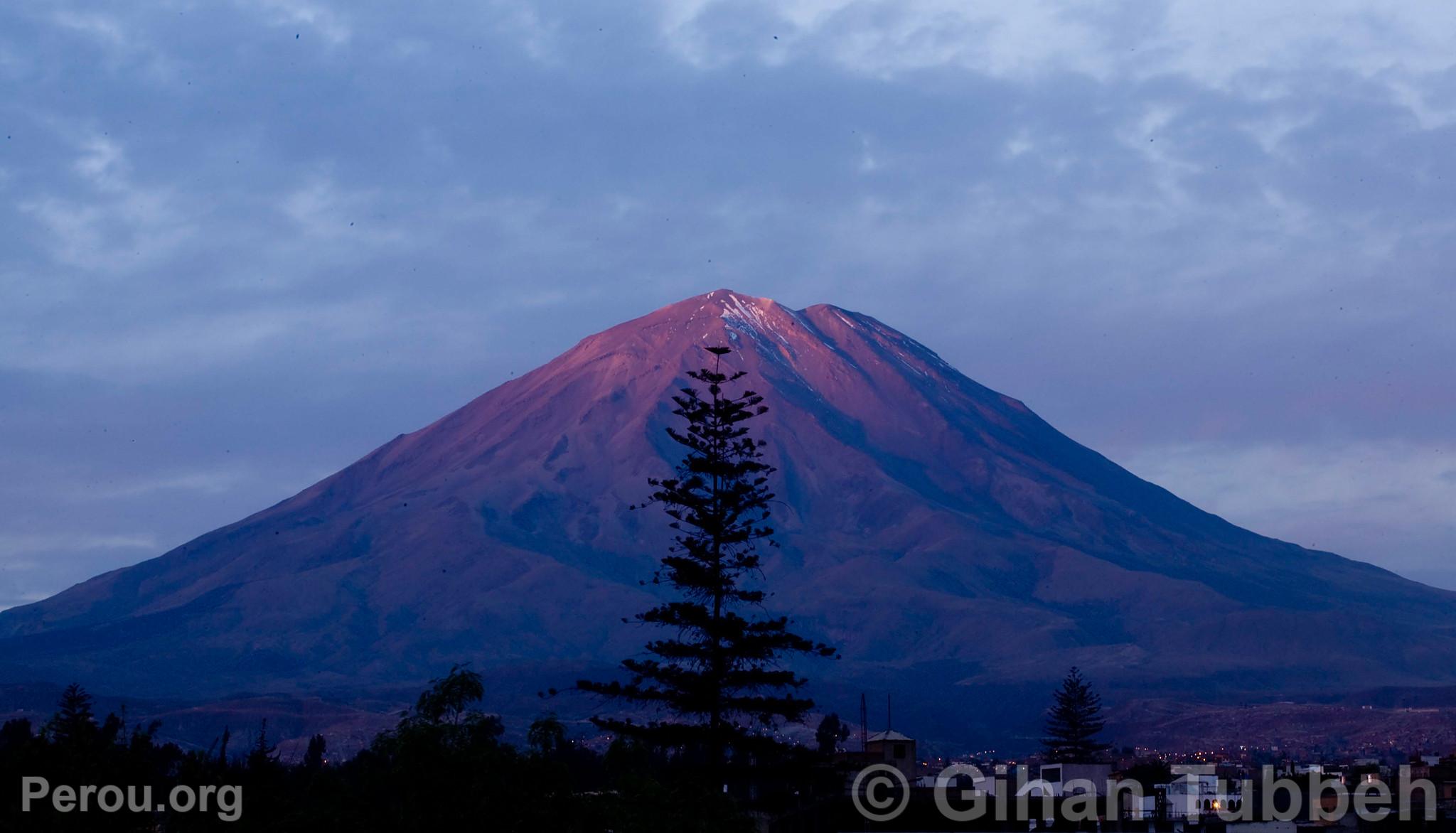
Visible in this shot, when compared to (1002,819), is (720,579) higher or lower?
higher

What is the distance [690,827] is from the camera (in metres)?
28.5

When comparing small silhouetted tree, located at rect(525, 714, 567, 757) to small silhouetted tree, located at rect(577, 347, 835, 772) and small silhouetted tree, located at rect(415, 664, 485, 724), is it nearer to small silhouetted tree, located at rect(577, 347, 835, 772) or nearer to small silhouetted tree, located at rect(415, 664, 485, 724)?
small silhouetted tree, located at rect(415, 664, 485, 724)

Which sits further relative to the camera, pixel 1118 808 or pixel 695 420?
pixel 1118 808

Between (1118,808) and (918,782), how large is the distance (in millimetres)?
30502

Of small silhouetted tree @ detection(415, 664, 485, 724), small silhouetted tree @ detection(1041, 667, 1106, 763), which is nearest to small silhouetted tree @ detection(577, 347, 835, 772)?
small silhouetted tree @ detection(415, 664, 485, 724)

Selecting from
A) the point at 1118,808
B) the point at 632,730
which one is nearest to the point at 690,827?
the point at 632,730

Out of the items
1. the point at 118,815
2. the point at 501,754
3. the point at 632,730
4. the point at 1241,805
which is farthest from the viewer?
the point at 1241,805

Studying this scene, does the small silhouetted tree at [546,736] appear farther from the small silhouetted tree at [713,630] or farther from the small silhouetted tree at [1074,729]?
the small silhouetted tree at [1074,729]

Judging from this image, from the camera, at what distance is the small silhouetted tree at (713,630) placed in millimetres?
40781

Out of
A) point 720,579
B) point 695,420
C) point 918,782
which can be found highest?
point 695,420

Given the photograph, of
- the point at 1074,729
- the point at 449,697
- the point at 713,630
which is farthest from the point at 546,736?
the point at 1074,729

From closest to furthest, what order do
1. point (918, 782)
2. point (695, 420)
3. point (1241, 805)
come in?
point (695, 420) → point (1241, 805) → point (918, 782)

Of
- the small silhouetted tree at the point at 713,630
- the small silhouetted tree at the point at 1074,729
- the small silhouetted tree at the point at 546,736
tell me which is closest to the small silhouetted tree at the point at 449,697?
the small silhouetted tree at the point at 546,736

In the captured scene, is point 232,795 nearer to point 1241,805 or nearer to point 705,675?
point 705,675
